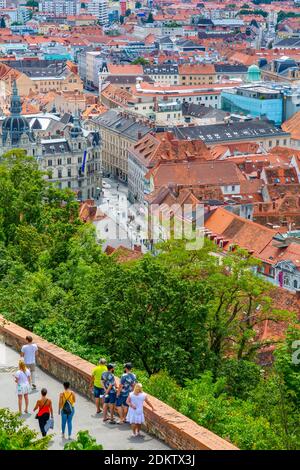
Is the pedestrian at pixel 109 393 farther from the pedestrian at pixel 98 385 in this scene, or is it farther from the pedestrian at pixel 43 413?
the pedestrian at pixel 43 413

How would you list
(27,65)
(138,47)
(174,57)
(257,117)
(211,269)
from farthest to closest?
(138,47)
(174,57)
(27,65)
(257,117)
(211,269)

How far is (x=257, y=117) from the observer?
323 feet

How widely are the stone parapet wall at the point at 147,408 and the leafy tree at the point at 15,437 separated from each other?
2076mm

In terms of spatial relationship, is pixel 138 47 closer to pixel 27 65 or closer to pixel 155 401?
pixel 27 65

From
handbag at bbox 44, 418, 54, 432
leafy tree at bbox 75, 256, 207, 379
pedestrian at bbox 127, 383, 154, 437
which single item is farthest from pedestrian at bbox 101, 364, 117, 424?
leafy tree at bbox 75, 256, 207, 379

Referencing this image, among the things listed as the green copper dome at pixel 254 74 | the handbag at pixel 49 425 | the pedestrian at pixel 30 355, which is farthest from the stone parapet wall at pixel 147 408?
the green copper dome at pixel 254 74

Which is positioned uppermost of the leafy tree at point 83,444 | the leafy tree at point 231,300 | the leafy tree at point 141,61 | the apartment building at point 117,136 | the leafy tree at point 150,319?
the leafy tree at point 83,444

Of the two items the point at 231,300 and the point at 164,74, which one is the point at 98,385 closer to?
the point at 231,300

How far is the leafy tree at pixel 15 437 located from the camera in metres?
12.2

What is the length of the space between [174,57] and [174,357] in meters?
129

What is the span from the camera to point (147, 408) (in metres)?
15.5

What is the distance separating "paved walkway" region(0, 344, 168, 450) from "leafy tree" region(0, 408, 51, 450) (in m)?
1.22

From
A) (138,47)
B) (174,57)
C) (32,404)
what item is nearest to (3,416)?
(32,404)

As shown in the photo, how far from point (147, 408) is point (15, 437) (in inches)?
123
